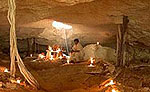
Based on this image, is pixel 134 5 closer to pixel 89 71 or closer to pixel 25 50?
pixel 89 71

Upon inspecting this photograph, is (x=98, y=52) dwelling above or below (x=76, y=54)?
below

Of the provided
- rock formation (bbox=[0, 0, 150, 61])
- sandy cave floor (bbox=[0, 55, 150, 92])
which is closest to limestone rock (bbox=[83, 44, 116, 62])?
rock formation (bbox=[0, 0, 150, 61])

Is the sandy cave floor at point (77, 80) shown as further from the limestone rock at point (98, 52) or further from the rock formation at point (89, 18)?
the limestone rock at point (98, 52)

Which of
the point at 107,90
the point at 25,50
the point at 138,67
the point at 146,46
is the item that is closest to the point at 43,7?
the point at 107,90

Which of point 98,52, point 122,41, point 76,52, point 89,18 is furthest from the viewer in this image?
point 98,52

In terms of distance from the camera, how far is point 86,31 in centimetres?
1146

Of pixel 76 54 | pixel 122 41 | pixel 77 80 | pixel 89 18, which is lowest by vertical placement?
pixel 77 80

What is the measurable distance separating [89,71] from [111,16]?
7.74ft

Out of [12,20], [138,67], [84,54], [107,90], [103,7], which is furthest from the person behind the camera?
[84,54]

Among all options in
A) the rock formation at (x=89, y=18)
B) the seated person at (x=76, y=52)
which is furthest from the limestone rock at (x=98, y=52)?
the seated person at (x=76, y=52)

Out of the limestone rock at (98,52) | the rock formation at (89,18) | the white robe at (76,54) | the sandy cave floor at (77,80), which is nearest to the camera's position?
the sandy cave floor at (77,80)

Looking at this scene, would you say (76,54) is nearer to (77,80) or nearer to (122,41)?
(122,41)

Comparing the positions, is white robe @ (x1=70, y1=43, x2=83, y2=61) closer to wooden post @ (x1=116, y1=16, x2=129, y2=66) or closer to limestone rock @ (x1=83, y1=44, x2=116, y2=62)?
limestone rock @ (x1=83, y1=44, x2=116, y2=62)

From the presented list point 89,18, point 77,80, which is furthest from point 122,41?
point 77,80
